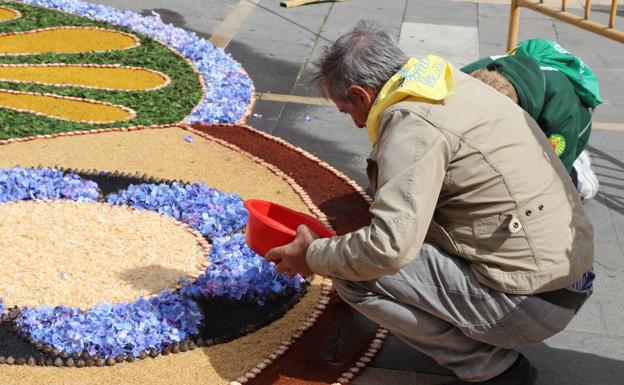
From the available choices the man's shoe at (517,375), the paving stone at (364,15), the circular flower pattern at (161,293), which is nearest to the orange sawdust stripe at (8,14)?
the paving stone at (364,15)

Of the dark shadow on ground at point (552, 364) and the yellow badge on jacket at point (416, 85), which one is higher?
the yellow badge on jacket at point (416, 85)

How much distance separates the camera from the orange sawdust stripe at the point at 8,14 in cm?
865

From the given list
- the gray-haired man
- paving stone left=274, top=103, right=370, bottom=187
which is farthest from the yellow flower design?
the gray-haired man

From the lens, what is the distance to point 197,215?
500 centimetres

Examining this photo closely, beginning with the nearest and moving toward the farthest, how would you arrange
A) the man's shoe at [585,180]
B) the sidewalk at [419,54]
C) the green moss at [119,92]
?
the sidewalk at [419,54] < the man's shoe at [585,180] < the green moss at [119,92]

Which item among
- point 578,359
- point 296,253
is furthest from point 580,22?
point 296,253

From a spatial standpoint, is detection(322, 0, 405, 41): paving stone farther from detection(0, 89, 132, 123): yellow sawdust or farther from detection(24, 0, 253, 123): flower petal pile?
detection(0, 89, 132, 123): yellow sawdust

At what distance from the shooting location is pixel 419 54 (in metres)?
8.66

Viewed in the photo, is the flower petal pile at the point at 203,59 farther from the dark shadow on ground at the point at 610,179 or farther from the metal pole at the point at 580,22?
the dark shadow on ground at the point at 610,179

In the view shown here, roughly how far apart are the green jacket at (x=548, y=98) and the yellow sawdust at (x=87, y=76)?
3.44 metres

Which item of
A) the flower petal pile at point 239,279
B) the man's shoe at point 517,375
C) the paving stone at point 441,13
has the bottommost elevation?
the paving stone at point 441,13

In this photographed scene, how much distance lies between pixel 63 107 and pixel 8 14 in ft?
8.59

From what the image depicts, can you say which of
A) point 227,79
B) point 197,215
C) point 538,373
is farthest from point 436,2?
point 538,373

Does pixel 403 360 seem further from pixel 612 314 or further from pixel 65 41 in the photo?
pixel 65 41
